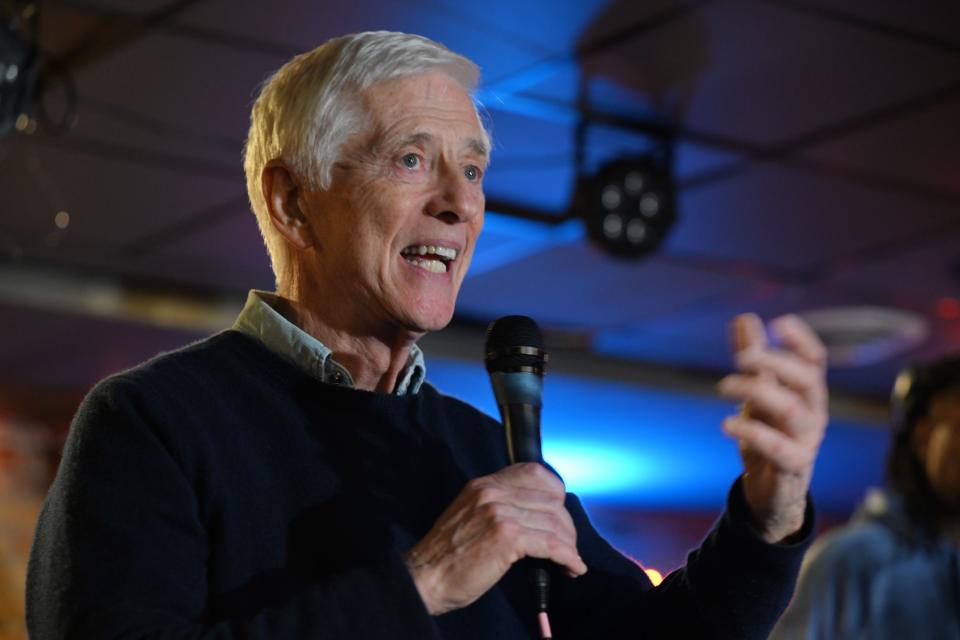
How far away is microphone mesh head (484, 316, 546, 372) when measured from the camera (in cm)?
154

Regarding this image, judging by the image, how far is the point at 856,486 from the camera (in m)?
11.2

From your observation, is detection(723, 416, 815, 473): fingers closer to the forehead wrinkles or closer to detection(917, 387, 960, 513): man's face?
the forehead wrinkles

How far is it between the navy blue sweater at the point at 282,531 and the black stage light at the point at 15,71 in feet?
7.11

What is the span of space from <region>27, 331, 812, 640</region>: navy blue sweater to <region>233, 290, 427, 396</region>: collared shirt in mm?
23

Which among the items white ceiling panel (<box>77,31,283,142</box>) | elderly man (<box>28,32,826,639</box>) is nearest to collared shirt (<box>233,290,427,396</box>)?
elderly man (<box>28,32,826,639</box>)

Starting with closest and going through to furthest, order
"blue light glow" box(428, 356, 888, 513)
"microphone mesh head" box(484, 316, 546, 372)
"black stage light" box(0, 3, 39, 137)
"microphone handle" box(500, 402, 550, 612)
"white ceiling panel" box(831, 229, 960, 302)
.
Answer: "microphone handle" box(500, 402, 550, 612) → "microphone mesh head" box(484, 316, 546, 372) → "black stage light" box(0, 3, 39, 137) → "white ceiling panel" box(831, 229, 960, 302) → "blue light glow" box(428, 356, 888, 513)

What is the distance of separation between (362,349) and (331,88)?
0.30 m

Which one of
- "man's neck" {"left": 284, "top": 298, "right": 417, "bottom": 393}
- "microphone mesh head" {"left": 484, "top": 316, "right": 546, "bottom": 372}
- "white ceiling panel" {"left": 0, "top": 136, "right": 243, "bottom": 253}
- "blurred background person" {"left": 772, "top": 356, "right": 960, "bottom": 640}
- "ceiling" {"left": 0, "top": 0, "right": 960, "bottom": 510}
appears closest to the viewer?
"microphone mesh head" {"left": 484, "top": 316, "right": 546, "bottom": 372}

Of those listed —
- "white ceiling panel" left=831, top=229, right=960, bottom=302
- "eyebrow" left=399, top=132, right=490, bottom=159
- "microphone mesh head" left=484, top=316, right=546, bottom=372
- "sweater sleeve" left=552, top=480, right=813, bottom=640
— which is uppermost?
"white ceiling panel" left=831, top=229, right=960, bottom=302

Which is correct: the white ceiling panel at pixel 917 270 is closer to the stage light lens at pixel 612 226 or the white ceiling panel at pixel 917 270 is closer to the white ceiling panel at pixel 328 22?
the stage light lens at pixel 612 226

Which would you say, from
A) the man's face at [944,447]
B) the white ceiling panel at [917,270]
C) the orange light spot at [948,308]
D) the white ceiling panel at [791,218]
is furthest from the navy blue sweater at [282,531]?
the orange light spot at [948,308]

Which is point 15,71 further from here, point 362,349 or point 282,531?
point 282,531

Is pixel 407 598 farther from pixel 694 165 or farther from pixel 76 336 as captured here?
pixel 76 336

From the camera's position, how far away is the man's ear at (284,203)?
5.64 ft
